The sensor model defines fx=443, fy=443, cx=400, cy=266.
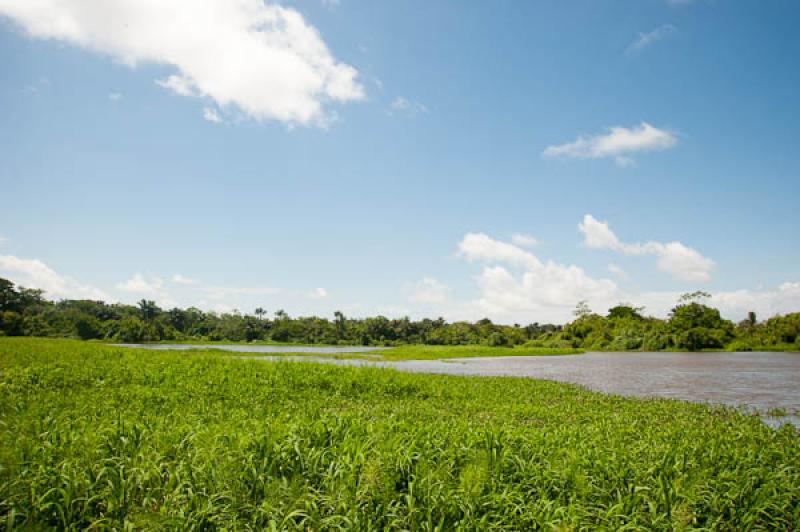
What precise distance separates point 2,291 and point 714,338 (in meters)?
130

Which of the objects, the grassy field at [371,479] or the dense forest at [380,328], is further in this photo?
the dense forest at [380,328]

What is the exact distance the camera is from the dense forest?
80.1m

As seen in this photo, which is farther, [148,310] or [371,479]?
[148,310]

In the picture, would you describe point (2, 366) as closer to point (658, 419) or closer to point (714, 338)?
point (658, 419)

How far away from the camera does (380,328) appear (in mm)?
110125

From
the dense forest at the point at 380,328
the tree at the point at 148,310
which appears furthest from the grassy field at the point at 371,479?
the tree at the point at 148,310

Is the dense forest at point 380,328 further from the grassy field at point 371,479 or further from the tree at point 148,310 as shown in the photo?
the grassy field at point 371,479

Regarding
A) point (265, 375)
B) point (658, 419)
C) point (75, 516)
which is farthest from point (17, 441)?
point (658, 419)

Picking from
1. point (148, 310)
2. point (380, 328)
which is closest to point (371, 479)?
point (380, 328)

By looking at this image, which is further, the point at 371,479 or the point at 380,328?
the point at 380,328

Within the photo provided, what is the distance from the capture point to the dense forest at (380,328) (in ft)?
263

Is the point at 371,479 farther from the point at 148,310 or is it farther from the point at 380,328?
the point at 148,310

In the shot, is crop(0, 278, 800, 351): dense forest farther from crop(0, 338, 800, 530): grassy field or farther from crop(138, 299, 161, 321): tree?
crop(0, 338, 800, 530): grassy field

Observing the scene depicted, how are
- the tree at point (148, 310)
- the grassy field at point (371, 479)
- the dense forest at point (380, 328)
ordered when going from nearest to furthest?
the grassy field at point (371, 479) < the dense forest at point (380, 328) < the tree at point (148, 310)
